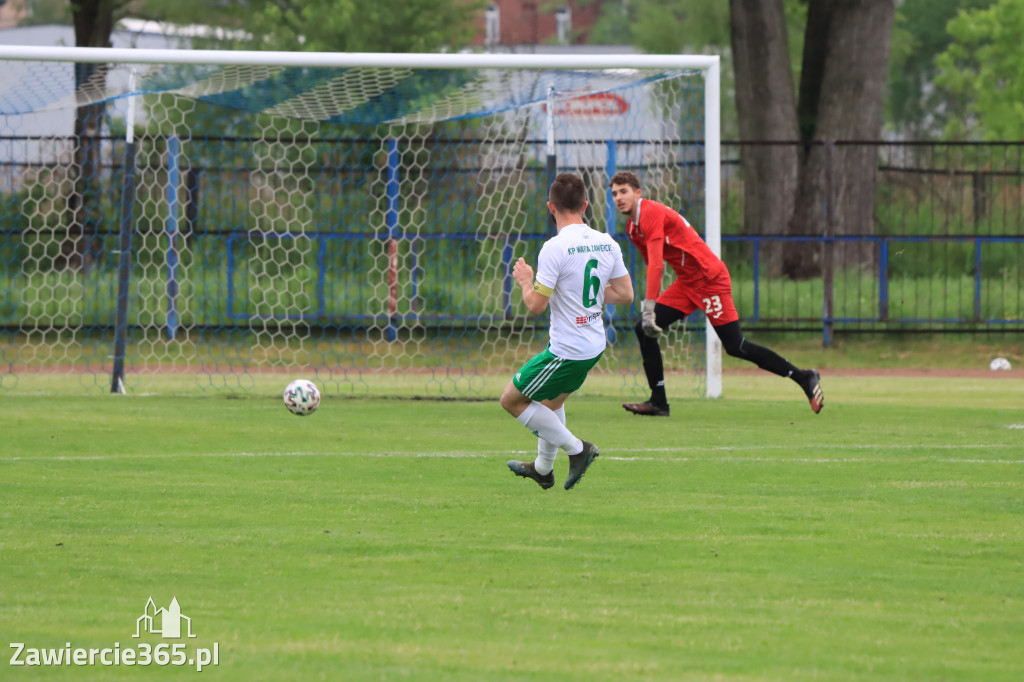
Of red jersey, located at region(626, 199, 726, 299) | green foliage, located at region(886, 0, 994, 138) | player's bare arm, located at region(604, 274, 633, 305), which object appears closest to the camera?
player's bare arm, located at region(604, 274, 633, 305)

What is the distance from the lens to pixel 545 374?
6984 mm

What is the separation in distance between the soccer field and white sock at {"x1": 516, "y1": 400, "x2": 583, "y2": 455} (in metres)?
0.30

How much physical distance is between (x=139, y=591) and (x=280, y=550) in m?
0.84

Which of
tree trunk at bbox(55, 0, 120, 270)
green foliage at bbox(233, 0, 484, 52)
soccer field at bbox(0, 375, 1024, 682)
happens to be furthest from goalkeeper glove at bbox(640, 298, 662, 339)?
green foliage at bbox(233, 0, 484, 52)

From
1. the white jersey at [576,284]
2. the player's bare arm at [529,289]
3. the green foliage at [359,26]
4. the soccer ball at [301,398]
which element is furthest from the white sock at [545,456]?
the green foliage at [359,26]

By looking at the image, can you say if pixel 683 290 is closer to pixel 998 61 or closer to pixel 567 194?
pixel 567 194

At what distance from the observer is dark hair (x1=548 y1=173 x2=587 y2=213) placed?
696cm

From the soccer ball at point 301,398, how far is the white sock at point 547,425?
3883 millimetres

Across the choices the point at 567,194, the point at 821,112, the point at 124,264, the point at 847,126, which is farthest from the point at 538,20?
the point at 567,194

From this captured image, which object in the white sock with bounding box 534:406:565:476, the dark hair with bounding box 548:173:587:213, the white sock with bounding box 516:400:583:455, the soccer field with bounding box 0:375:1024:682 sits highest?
the dark hair with bounding box 548:173:587:213

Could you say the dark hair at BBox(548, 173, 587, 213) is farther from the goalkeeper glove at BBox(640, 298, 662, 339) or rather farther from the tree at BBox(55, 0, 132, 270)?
the tree at BBox(55, 0, 132, 270)

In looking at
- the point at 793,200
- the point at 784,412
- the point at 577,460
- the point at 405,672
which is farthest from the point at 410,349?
the point at 405,672

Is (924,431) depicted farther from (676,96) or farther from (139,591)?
(139,591)

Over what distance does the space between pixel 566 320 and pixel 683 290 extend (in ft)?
12.8
